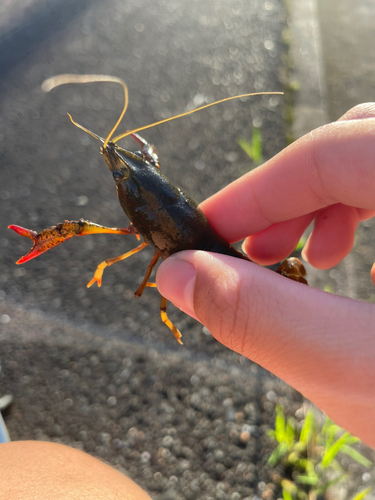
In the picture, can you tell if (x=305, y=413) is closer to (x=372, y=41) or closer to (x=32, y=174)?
(x=32, y=174)

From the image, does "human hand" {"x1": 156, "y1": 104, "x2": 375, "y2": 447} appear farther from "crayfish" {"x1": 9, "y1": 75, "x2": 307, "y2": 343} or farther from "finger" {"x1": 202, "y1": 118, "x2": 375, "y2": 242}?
"crayfish" {"x1": 9, "y1": 75, "x2": 307, "y2": 343}

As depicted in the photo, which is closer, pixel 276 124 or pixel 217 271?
pixel 217 271

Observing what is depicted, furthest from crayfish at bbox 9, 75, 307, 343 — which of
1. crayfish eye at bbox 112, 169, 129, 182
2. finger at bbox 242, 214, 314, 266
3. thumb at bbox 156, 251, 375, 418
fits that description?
finger at bbox 242, 214, 314, 266

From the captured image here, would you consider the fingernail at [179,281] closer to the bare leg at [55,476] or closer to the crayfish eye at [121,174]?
the crayfish eye at [121,174]

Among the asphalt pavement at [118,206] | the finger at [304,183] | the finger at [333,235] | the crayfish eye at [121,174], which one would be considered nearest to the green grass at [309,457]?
the asphalt pavement at [118,206]

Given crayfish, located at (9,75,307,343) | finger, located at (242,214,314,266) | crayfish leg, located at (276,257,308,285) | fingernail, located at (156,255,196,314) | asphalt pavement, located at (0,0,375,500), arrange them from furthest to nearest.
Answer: finger, located at (242,214,314,266)
crayfish leg, located at (276,257,308,285)
asphalt pavement, located at (0,0,375,500)
crayfish, located at (9,75,307,343)
fingernail, located at (156,255,196,314)

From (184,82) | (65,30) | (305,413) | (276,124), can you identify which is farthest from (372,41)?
(305,413)
